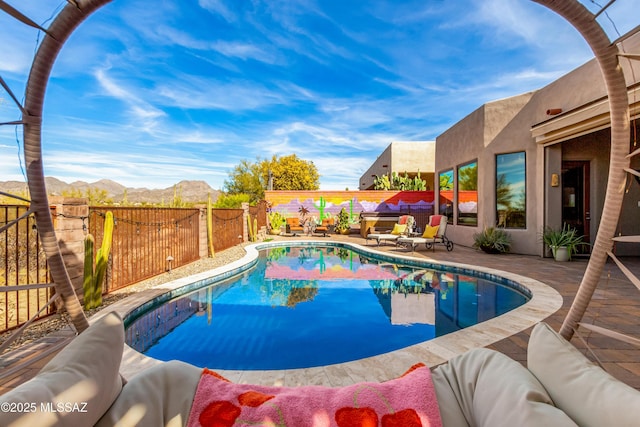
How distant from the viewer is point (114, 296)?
5.02m

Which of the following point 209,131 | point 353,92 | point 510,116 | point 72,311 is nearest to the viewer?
point 72,311

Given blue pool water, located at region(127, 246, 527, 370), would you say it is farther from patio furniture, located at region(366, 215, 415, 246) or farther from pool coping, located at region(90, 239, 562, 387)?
patio furniture, located at region(366, 215, 415, 246)

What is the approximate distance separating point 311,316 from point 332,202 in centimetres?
1434

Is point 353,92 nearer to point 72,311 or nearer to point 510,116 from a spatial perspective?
point 510,116

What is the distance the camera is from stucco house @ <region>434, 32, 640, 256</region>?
706cm

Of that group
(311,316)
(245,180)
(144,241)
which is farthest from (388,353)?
(245,180)

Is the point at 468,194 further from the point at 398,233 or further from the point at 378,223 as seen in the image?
the point at 378,223

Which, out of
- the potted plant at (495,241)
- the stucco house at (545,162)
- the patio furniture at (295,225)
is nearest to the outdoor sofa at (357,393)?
the stucco house at (545,162)

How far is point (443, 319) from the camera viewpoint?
4633 mm

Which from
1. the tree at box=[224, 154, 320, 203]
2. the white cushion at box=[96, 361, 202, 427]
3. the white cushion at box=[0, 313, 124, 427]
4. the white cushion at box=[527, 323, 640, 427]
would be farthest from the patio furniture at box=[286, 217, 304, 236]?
the tree at box=[224, 154, 320, 203]

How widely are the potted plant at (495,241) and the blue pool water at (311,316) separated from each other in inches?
107

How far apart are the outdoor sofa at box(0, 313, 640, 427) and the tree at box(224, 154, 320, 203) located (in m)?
35.9

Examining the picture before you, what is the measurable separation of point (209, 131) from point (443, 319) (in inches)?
1126

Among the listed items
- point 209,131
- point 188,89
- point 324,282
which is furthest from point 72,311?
point 209,131
